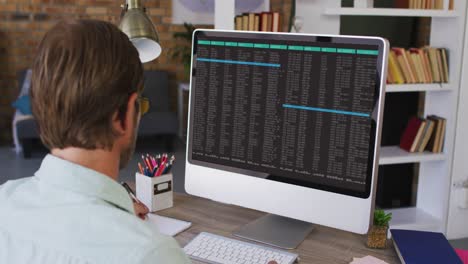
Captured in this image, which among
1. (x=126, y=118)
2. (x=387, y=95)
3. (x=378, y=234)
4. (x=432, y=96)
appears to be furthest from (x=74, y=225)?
(x=387, y=95)

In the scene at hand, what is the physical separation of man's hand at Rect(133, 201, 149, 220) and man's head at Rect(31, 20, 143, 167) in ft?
2.19

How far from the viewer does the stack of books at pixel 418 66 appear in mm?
3402

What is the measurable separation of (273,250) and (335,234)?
24 centimetres

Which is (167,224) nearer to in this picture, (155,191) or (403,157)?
(155,191)

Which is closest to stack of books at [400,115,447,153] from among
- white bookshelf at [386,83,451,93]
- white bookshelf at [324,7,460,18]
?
white bookshelf at [386,83,451,93]

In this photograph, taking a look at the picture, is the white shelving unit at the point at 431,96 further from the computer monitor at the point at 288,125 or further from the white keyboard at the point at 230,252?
the white keyboard at the point at 230,252

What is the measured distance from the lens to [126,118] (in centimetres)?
94

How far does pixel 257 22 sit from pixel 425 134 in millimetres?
1277

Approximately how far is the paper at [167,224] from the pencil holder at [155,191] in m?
0.06

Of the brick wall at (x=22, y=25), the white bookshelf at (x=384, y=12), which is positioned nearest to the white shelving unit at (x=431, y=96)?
the white bookshelf at (x=384, y=12)

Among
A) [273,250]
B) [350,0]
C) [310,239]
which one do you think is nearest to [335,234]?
[310,239]

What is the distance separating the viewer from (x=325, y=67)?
142 centimetres

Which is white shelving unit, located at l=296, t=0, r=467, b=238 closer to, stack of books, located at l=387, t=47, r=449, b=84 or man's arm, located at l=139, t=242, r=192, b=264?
stack of books, located at l=387, t=47, r=449, b=84

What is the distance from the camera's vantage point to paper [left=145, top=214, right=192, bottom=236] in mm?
1541
